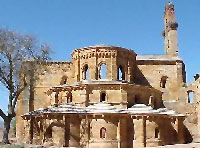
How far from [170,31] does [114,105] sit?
16.3m

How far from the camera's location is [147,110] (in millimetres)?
28391

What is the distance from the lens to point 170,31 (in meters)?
40.8

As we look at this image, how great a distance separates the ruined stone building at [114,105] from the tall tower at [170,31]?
2900mm

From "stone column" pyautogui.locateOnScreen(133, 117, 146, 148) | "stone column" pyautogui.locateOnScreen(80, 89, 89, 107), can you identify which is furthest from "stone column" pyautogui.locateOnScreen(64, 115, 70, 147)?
"stone column" pyautogui.locateOnScreen(133, 117, 146, 148)

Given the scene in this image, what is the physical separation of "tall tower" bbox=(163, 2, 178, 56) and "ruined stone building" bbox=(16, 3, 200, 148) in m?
2.90

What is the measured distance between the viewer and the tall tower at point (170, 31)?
39688 mm

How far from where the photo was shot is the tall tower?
39688 millimetres

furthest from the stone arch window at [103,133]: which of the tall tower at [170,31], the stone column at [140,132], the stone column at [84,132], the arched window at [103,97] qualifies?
the tall tower at [170,31]

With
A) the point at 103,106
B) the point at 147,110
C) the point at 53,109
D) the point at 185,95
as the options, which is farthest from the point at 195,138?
the point at 53,109

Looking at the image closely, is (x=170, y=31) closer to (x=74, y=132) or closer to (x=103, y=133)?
(x=103, y=133)

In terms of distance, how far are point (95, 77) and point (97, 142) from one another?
710 cm

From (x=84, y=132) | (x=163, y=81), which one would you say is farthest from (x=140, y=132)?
(x=163, y=81)

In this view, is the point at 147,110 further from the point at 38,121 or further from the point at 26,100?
the point at 26,100

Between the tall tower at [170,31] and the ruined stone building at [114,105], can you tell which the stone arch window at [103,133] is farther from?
the tall tower at [170,31]
